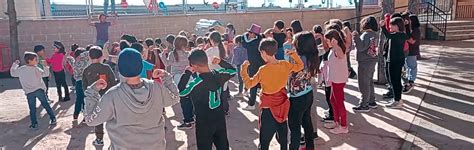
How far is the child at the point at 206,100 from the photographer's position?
3654 millimetres

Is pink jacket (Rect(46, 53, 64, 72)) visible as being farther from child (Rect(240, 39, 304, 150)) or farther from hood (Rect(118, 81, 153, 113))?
hood (Rect(118, 81, 153, 113))

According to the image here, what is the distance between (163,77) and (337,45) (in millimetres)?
2525

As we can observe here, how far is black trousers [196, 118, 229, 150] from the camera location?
12.3 ft

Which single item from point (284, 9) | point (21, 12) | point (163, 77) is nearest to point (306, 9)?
point (284, 9)

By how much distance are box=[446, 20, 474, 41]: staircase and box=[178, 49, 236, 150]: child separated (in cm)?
1591

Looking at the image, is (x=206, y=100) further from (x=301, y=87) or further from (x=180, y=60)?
(x=180, y=60)

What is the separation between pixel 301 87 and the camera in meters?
4.08

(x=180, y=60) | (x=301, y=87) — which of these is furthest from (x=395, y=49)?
(x=180, y=60)

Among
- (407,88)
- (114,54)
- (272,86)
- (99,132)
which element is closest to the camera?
(272,86)

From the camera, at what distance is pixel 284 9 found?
54.2 ft

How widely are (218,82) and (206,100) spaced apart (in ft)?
0.65

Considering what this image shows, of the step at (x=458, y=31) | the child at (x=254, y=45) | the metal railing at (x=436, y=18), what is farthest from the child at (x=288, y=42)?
the step at (x=458, y=31)

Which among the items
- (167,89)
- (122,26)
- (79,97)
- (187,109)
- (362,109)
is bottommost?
(362,109)

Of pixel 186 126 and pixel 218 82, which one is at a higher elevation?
pixel 218 82
